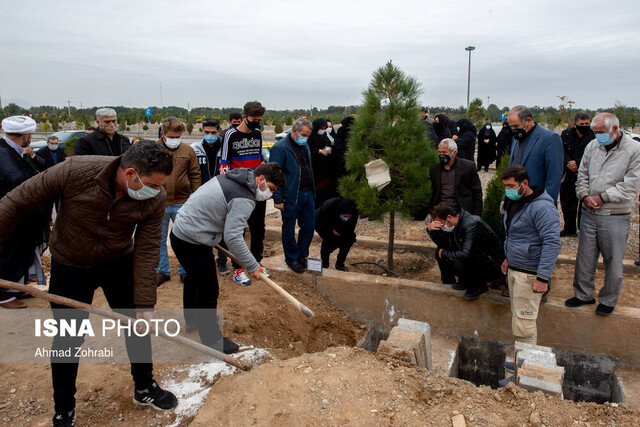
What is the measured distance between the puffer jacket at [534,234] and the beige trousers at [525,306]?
3.4 inches

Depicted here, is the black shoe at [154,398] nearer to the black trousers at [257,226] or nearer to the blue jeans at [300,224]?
the black trousers at [257,226]

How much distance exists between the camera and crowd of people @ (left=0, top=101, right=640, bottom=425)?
2371 mm

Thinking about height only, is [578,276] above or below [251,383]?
above

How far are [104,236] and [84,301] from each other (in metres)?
0.48

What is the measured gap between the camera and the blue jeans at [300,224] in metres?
4.83

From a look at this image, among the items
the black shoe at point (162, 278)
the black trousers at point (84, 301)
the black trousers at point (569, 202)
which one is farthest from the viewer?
the black trousers at point (569, 202)

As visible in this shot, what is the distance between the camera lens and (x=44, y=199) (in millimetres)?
2254

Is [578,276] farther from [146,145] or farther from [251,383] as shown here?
[146,145]

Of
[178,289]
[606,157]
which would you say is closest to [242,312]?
[178,289]

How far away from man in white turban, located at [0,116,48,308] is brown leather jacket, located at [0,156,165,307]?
1.42m

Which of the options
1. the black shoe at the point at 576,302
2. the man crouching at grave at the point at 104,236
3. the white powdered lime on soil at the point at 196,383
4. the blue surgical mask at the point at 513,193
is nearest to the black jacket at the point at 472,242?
the blue surgical mask at the point at 513,193

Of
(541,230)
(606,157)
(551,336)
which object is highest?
(606,157)

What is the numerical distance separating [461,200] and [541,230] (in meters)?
1.31

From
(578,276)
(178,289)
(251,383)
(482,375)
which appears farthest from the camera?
(178,289)
